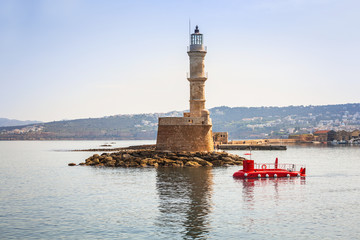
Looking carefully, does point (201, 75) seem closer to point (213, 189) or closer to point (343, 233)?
point (213, 189)

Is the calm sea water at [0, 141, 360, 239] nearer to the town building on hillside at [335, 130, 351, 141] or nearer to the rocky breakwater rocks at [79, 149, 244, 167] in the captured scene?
the rocky breakwater rocks at [79, 149, 244, 167]

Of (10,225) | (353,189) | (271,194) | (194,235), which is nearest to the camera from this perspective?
(194,235)

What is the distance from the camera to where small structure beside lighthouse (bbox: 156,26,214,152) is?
2108 inches

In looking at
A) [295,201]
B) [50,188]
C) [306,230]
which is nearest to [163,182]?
[50,188]

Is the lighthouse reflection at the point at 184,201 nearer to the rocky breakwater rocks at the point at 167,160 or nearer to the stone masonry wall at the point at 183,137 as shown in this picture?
the rocky breakwater rocks at the point at 167,160

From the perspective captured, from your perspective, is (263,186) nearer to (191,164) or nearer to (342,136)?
(191,164)

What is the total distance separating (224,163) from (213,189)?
19.0m

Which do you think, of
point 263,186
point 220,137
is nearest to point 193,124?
point 263,186

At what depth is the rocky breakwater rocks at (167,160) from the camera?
169ft

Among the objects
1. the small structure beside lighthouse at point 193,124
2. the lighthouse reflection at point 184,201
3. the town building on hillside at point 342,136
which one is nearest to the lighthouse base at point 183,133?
the small structure beside lighthouse at point 193,124

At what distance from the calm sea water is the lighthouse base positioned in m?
9.44

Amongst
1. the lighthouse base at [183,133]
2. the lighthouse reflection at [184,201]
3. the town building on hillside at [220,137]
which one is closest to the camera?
the lighthouse reflection at [184,201]

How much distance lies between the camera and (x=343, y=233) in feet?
73.6

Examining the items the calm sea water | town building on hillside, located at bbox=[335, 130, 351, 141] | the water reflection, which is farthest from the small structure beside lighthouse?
town building on hillside, located at bbox=[335, 130, 351, 141]
